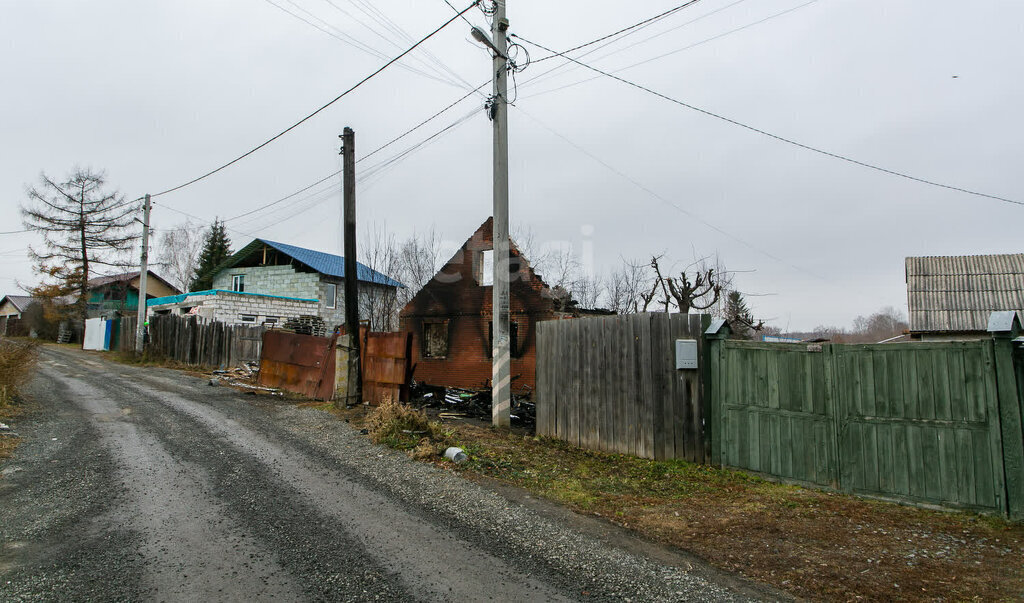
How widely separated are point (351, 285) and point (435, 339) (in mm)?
6491

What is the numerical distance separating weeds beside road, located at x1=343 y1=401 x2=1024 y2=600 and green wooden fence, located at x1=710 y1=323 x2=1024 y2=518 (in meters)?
0.26

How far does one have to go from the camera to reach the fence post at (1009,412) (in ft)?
15.8

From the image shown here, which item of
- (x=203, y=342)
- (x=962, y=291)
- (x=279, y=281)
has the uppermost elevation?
(x=279, y=281)

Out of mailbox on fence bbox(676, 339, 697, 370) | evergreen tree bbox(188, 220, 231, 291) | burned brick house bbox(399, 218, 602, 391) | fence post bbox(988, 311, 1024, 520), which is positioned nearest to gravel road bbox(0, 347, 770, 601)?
mailbox on fence bbox(676, 339, 697, 370)

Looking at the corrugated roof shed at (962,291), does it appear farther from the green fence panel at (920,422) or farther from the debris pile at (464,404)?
the green fence panel at (920,422)

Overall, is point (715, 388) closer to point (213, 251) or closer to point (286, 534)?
point (286, 534)

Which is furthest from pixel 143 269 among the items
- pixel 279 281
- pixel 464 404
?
pixel 464 404

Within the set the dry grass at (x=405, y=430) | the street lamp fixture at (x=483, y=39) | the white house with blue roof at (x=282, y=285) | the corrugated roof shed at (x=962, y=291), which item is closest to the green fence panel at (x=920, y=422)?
the dry grass at (x=405, y=430)

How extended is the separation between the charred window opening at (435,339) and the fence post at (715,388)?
1223 cm

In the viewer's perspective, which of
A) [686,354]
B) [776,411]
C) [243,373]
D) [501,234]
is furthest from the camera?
[243,373]

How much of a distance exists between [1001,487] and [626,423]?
4.13m

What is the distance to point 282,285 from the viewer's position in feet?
102

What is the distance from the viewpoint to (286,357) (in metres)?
14.8

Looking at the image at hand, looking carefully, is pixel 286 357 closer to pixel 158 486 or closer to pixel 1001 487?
pixel 158 486
